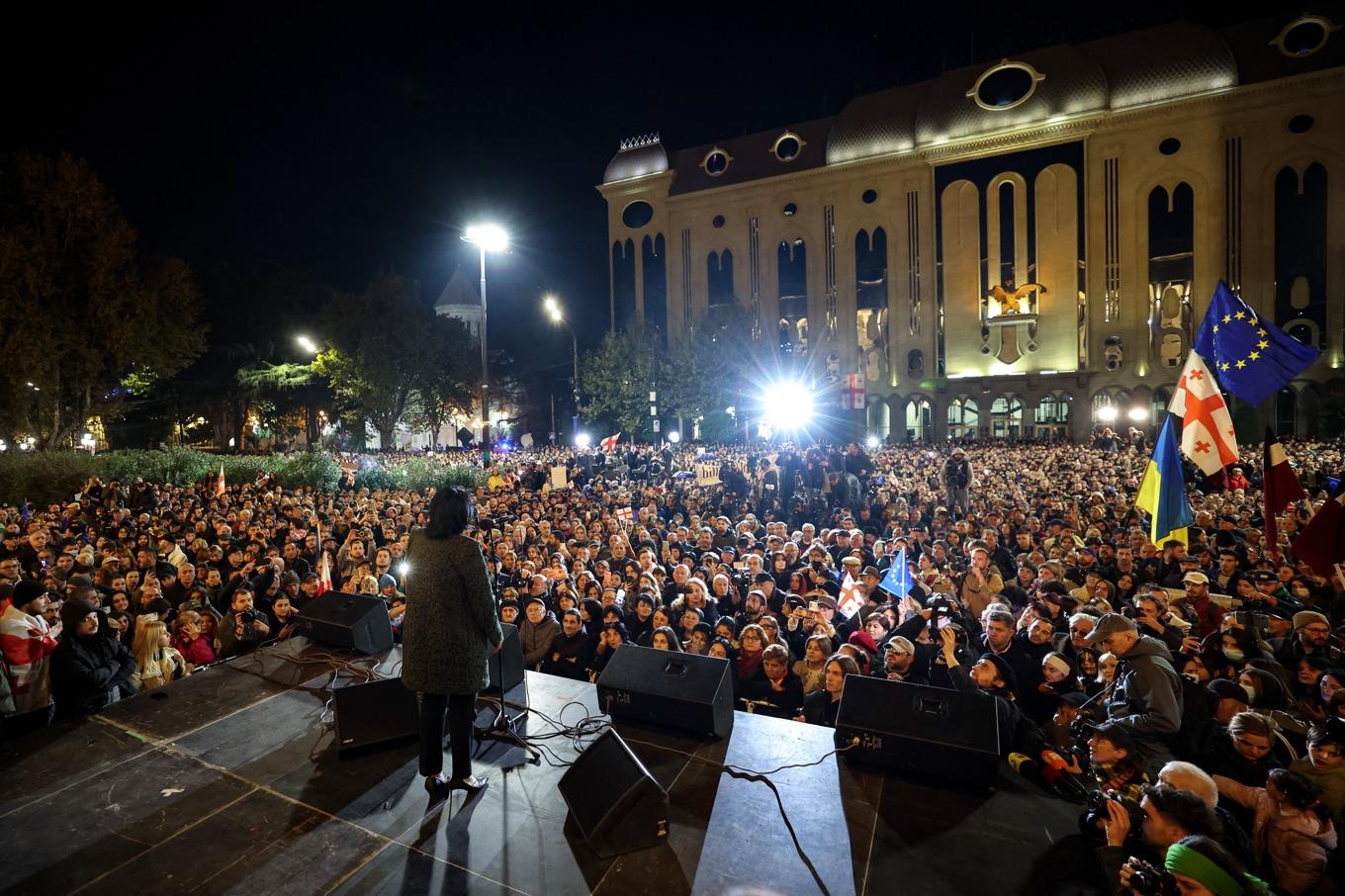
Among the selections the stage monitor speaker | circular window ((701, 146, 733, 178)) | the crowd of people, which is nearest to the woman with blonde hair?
the crowd of people

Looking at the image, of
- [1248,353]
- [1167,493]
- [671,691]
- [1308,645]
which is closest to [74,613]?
[671,691]

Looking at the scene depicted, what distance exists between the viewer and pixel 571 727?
4461 millimetres

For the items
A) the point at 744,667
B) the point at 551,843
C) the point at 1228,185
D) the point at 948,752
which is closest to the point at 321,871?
the point at 551,843

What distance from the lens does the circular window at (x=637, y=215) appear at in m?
47.8

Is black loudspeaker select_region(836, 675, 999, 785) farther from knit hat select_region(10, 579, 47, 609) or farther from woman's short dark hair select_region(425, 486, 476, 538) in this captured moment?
knit hat select_region(10, 579, 47, 609)

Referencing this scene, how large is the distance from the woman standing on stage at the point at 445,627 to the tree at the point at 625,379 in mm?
35963

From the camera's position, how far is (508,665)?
4.98 m

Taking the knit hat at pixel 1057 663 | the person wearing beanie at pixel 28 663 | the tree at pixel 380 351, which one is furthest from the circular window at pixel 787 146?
the person wearing beanie at pixel 28 663

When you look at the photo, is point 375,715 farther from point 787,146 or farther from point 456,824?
point 787,146

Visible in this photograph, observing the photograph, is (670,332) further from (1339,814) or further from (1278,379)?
(1339,814)

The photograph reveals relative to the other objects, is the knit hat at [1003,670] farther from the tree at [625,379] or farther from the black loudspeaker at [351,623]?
the tree at [625,379]

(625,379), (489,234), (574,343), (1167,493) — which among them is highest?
(574,343)

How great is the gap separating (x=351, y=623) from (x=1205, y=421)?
30.0 ft

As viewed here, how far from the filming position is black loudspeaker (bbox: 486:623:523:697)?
4.87 meters
